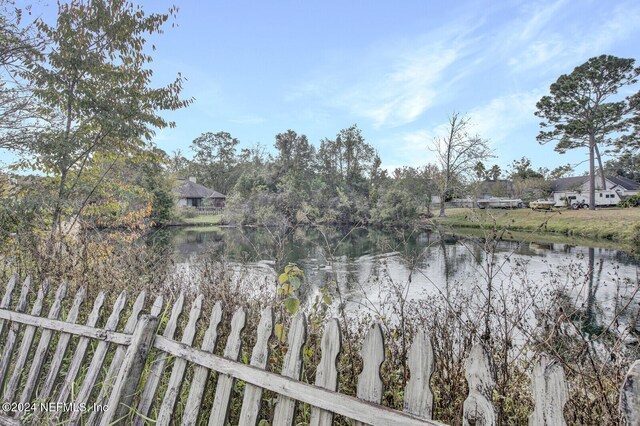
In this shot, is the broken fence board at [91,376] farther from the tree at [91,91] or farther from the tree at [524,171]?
the tree at [524,171]

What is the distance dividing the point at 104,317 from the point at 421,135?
3333cm

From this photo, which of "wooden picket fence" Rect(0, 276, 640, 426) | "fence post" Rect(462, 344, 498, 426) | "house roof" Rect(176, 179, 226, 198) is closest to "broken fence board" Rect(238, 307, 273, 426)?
"wooden picket fence" Rect(0, 276, 640, 426)

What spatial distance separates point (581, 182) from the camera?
40.0 m

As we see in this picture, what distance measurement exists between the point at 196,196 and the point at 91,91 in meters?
42.3

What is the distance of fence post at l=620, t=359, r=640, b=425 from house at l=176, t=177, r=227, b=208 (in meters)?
44.4

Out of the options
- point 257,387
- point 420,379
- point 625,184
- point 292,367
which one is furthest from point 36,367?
point 625,184

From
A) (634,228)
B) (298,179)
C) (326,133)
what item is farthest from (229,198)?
(634,228)

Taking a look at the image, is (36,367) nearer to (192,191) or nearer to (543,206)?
(543,206)

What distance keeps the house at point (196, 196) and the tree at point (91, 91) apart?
126 feet

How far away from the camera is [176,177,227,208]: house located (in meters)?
44.0

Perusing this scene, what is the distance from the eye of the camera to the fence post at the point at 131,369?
1.70 m

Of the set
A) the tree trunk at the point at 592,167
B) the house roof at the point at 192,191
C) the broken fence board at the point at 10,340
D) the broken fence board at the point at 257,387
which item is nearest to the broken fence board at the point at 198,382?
the broken fence board at the point at 257,387

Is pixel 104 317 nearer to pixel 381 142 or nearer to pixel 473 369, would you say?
pixel 473 369

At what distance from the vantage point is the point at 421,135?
108 feet
